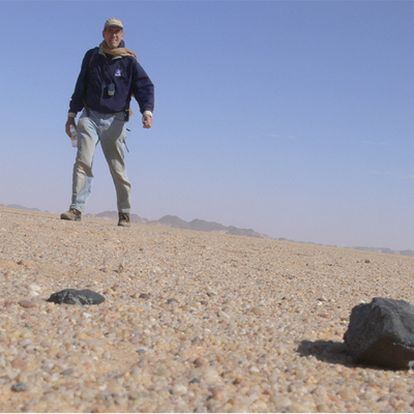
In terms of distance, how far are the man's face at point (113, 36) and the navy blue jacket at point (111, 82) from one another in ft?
0.48

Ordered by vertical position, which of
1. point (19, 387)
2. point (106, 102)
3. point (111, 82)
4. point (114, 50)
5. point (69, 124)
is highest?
point (114, 50)

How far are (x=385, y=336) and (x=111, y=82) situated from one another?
5.10 meters

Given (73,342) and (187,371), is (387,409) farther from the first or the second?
(73,342)

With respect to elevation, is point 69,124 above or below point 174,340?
above

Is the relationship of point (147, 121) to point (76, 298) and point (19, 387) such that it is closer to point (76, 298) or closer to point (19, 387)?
point (76, 298)

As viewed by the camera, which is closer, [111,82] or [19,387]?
[19,387]

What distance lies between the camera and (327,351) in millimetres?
3016

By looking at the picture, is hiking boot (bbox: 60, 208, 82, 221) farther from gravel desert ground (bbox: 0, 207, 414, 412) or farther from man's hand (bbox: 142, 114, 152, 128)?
gravel desert ground (bbox: 0, 207, 414, 412)

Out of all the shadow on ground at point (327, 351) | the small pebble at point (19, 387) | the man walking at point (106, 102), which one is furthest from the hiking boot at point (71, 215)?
the small pebble at point (19, 387)

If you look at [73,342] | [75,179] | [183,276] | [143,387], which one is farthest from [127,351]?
[75,179]

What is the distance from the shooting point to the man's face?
22.9 ft

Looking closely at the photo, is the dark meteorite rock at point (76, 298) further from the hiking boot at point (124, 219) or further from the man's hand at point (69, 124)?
the man's hand at point (69, 124)

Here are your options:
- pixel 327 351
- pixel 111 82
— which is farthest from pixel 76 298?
pixel 111 82

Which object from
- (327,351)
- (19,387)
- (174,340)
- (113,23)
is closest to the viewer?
(19,387)
